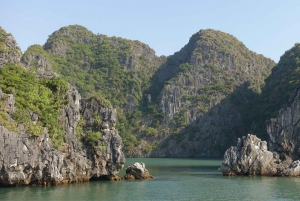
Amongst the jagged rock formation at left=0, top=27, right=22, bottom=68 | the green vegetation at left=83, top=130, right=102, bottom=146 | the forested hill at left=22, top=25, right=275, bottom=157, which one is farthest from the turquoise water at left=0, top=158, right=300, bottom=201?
the forested hill at left=22, top=25, right=275, bottom=157

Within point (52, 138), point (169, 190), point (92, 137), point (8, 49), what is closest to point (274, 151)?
point (169, 190)

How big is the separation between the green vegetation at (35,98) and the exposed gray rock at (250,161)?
2131cm

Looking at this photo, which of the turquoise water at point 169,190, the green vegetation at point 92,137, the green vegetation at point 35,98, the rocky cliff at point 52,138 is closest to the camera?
the turquoise water at point 169,190

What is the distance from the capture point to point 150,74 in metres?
152

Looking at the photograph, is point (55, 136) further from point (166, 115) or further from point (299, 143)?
point (166, 115)

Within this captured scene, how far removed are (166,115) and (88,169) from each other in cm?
8821

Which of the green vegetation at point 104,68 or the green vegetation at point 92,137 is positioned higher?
the green vegetation at point 104,68

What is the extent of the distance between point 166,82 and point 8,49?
86.8 metres

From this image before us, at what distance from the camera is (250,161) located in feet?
168

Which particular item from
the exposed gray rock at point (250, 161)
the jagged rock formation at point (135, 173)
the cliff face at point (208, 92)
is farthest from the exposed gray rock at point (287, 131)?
the cliff face at point (208, 92)

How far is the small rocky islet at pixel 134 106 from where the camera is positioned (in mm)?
37906

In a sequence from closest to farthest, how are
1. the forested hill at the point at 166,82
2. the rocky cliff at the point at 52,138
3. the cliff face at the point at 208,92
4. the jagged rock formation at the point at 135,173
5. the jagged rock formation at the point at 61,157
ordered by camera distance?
the jagged rock formation at the point at 61,157 < the rocky cliff at the point at 52,138 < the jagged rock formation at the point at 135,173 < the cliff face at the point at 208,92 < the forested hill at the point at 166,82

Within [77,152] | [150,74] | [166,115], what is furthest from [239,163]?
[150,74]

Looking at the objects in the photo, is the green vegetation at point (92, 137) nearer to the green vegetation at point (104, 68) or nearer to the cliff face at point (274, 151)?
the cliff face at point (274, 151)
